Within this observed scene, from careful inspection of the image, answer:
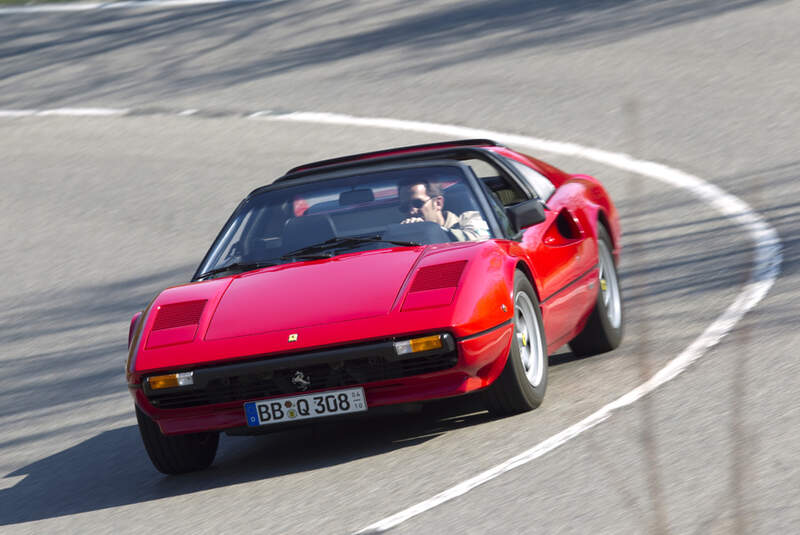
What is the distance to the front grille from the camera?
5723mm

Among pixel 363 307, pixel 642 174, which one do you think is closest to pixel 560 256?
Answer: pixel 363 307

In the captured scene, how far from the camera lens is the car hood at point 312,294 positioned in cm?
584

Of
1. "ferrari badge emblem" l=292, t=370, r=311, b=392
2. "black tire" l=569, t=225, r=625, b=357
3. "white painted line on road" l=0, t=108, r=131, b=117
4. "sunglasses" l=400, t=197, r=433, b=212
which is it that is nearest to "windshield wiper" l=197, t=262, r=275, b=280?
"sunglasses" l=400, t=197, r=433, b=212

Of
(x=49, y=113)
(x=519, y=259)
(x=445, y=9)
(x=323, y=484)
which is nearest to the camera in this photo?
(x=323, y=484)

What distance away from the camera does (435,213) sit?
6.81 meters

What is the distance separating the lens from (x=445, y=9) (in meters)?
19.6

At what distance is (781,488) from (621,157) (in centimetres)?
894

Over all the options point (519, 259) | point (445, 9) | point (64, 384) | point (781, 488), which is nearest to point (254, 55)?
point (445, 9)

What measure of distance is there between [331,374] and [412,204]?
140cm

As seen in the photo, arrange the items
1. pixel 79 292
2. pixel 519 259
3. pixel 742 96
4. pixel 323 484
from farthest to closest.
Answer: pixel 742 96 → pixel 79 292 → pixel 519 259 → pixel 323 484

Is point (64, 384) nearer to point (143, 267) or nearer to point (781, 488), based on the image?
point (143, 267)

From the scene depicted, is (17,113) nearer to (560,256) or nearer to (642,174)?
(642,174)

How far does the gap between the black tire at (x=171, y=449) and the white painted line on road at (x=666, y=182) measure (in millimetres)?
1656

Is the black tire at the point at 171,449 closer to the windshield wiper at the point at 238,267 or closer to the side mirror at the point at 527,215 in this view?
the windshield wiper at the point at 238,267
